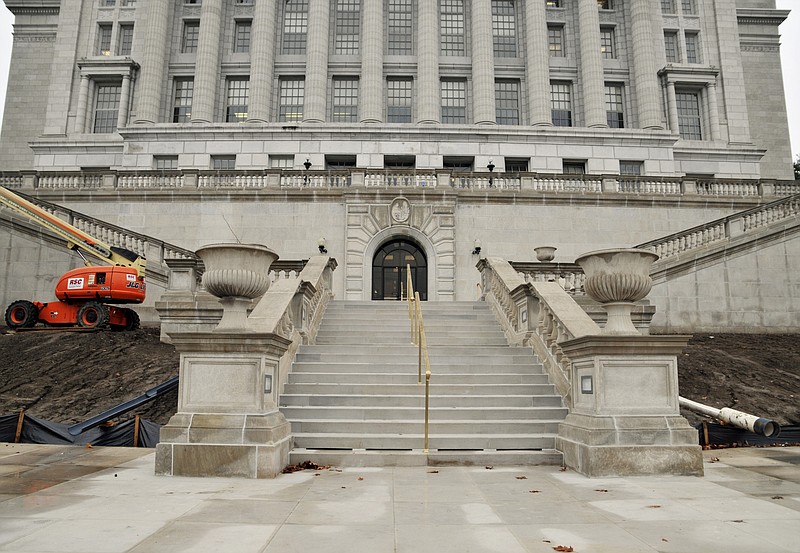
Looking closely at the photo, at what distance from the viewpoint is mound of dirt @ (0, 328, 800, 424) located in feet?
45.6

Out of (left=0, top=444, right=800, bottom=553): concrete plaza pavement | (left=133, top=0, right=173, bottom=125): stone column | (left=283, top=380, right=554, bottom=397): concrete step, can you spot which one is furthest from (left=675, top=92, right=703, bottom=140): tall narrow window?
(left=0, top=444, right=800, bottom=553): concrete plaza pavement

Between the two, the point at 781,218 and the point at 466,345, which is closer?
the point at 466,345

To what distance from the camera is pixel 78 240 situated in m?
22.2

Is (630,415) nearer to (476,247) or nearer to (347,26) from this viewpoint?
(476,247)

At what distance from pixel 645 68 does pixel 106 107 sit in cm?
3990

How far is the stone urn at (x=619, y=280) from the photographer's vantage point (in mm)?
10078

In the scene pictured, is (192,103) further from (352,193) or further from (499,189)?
(499,189)

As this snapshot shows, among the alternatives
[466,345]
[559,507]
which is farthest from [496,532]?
[466,345]

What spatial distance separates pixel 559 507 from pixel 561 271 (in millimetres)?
13425

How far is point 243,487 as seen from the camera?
8.01 meters

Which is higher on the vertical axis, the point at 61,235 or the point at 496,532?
the point at 61,235

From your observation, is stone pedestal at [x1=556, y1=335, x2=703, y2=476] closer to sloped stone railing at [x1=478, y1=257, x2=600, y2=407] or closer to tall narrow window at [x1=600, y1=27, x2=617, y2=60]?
sloped stone railing at [x1=478, y1=257, x2=600, y2=407]

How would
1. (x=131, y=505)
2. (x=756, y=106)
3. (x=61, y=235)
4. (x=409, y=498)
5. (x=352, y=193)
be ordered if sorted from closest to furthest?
(x=131, y=505), (x=409, y=498), (x=61, y=235), (x=352, y=193), (x=756, y=106)

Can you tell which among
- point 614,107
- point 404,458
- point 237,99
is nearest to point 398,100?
point 237,99
